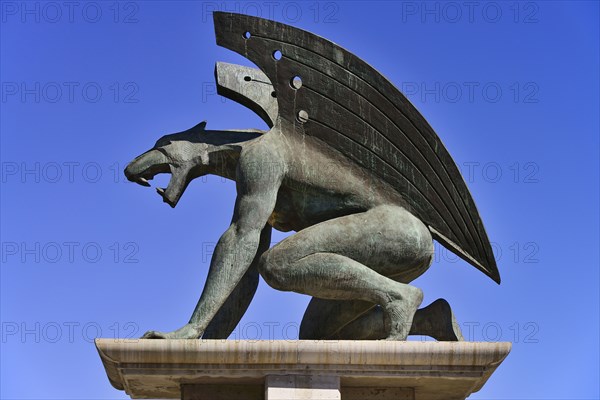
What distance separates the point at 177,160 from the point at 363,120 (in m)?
1.49

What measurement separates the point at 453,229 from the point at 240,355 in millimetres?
2085

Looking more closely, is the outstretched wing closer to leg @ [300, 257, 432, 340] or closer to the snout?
leg @ [300, 257, 432, 340]

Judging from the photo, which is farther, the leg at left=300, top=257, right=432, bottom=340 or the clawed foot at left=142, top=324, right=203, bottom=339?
the leg at left=300, top=257, right=432, bottom=340

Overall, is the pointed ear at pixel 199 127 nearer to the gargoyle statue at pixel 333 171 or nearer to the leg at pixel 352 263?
the gargoyle statue at pixel 333 171

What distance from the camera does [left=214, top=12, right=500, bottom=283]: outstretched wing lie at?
8.27 metres

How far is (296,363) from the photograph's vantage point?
720cm

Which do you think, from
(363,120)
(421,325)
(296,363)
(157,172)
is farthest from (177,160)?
(421,325)

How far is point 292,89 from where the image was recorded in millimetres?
8344

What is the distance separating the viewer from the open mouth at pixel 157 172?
8391 millimetres

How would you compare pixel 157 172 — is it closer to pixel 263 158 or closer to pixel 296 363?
pixel 263 158

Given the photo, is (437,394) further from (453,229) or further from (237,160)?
(237,160)

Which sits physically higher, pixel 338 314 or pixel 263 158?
pixel 263 158

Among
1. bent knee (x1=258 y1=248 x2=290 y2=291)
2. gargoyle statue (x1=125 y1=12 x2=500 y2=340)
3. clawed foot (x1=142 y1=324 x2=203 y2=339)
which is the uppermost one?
gargoyle statue (x1=125 y1=12 x2=500 y2=340)

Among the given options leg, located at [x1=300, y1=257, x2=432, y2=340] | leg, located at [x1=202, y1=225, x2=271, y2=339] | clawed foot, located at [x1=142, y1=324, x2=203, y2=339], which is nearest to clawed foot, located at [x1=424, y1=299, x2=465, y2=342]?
leg, located at [x1=300, y1=257, x2=432, y2=340]
